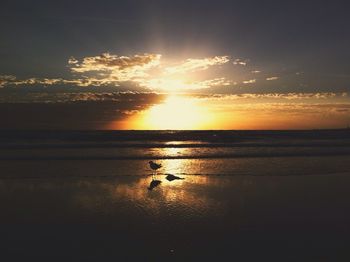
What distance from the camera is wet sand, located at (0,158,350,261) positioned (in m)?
7.86

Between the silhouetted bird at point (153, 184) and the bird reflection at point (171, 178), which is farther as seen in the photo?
the bird reflection at point (171, 178)

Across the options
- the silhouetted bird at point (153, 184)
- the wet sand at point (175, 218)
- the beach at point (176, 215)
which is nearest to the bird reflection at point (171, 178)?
the beach at point (176, 215)

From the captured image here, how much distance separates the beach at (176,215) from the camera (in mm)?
7883

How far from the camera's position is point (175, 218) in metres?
10.0

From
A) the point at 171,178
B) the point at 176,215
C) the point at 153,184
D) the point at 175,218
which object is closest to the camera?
the point at 175,218

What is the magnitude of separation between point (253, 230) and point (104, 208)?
515 cm

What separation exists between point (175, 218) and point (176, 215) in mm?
269

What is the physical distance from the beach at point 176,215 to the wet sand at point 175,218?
27mm

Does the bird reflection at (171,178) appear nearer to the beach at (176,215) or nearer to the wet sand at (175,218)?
the beach at (176,215)

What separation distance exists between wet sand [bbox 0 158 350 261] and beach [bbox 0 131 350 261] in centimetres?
3

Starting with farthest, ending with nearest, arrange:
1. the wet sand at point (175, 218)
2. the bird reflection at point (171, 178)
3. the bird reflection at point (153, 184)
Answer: the bird reflection at point (171, 178)
the bird reflection at point (153, 184)
the wet sand at point (175, 218)

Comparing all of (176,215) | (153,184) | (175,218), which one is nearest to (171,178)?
(153,184)

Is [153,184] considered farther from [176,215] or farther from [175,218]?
[175,218]

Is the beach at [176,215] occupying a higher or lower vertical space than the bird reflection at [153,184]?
lower
